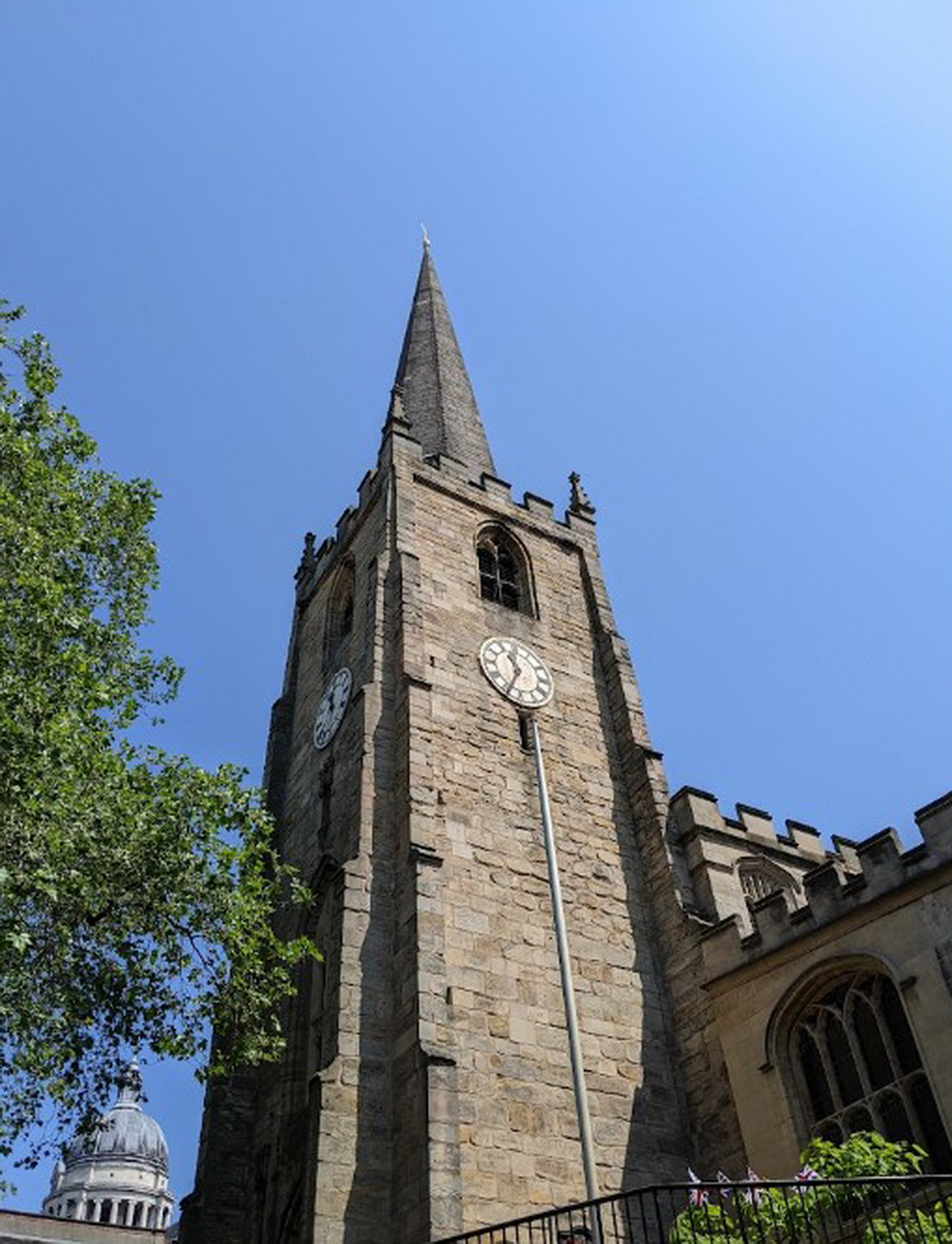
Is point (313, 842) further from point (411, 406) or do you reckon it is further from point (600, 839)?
point (411, 406)

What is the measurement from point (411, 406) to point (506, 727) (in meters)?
13.2

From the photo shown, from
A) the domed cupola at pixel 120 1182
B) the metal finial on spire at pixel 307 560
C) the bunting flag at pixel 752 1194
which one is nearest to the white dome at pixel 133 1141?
the domed cupola at pixel 120 1182

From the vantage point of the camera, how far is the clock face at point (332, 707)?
2145 centimetres

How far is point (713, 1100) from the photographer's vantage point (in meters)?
16.5

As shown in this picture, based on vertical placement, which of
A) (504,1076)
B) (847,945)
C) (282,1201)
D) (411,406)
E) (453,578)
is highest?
(411,406)

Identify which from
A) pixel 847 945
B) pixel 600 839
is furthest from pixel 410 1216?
pixel 600 839

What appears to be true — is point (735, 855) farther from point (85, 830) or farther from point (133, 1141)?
point (133, 1141)

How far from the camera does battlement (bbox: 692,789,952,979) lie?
14.9 metres

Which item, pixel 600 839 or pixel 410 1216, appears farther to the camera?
pixel 600 839

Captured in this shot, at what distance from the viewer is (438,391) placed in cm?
3128

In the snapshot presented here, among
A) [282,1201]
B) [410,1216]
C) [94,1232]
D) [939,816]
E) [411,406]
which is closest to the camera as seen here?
[410,1216]

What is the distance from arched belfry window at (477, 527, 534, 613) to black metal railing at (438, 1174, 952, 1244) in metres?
13.6

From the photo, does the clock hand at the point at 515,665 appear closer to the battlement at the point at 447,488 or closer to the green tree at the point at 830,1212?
the battlement at the point at 447,488

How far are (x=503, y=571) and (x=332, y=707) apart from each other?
5.20 metres
